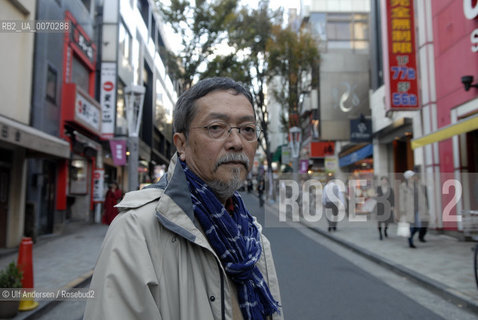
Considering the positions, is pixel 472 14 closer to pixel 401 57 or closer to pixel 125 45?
pixel 401 57

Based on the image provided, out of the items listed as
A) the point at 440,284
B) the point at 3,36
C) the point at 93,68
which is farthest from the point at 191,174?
the point at 93,68

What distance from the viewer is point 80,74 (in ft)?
51.9

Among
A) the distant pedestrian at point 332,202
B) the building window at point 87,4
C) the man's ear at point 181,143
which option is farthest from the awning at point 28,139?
the distant pedestrian at point 332,202

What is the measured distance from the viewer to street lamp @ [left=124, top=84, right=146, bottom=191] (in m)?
11.5

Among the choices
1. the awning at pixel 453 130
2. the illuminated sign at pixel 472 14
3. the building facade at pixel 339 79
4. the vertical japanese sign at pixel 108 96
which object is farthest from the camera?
the building facade at pixel 339 79

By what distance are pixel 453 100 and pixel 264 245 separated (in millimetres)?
11629

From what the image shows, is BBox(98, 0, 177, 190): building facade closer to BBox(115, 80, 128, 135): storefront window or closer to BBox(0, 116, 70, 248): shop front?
BBox(115, 80, 128, 135): storefront window

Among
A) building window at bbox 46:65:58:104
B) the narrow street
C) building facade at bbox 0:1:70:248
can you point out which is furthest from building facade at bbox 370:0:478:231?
building window at bbox 46:65:58:104

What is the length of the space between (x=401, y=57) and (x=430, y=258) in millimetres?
7594

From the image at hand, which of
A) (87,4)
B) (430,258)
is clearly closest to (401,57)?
(430,258)

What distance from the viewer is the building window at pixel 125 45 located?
65.8ft

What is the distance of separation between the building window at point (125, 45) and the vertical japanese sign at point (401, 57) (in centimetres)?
1313

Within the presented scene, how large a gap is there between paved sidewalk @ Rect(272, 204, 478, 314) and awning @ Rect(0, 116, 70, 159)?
824 centimetres

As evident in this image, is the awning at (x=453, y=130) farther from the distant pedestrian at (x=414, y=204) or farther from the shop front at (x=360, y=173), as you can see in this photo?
the shop front at (x=360, y=173)
